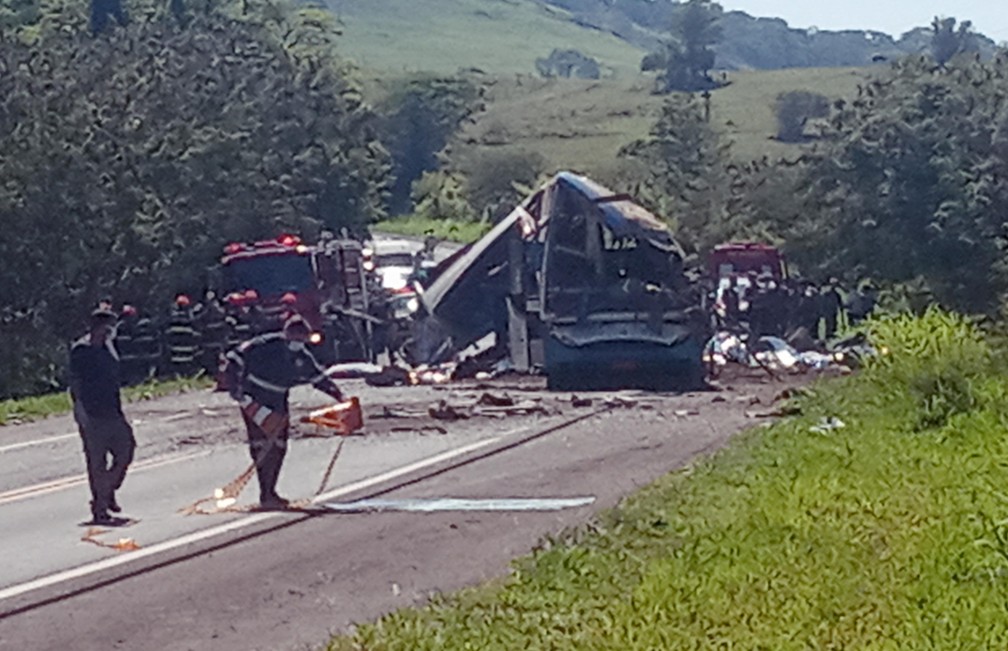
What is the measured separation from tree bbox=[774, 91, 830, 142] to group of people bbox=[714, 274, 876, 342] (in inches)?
3540

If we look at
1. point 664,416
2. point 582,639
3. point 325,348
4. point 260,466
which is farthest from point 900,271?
point 582,639

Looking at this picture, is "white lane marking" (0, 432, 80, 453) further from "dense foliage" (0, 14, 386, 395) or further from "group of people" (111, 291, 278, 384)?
"dense foliage" (0, 14, 386, 395)

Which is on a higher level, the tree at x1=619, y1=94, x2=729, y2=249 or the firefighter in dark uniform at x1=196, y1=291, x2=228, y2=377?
the firefighter in dark uniform at x1=196, y1=291, x2=228, y2=377

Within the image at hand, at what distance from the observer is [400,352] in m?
36.3

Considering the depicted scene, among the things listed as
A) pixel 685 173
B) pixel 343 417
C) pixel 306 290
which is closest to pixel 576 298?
pixel 306 290

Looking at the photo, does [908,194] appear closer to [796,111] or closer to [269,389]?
[269,389]

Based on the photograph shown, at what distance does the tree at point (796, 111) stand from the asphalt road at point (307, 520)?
10958 cm

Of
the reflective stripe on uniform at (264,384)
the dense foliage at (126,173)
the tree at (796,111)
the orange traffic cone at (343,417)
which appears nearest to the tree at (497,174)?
the tree at (796,111)

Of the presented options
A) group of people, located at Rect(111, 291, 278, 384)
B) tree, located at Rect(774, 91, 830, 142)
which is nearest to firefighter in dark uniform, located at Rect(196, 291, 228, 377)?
group of people, located at Rect(111, 291, 278, 384)

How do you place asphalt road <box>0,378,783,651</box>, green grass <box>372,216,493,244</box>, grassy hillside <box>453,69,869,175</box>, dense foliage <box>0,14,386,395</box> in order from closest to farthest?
asphalt road <box>0,378,783,651</box>, dense foliage <box>0,14,386,395</box>, green grass <box>372,216,493,244</box>, grassy hillside <box>453,69,869,175</box>

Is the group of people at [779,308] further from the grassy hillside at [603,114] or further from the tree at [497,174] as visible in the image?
the grassy hillside at [603,114]

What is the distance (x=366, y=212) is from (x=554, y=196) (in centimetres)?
3684

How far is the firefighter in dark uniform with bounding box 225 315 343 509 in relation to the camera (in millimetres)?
16125

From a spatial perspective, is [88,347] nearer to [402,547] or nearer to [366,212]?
[402,547]
